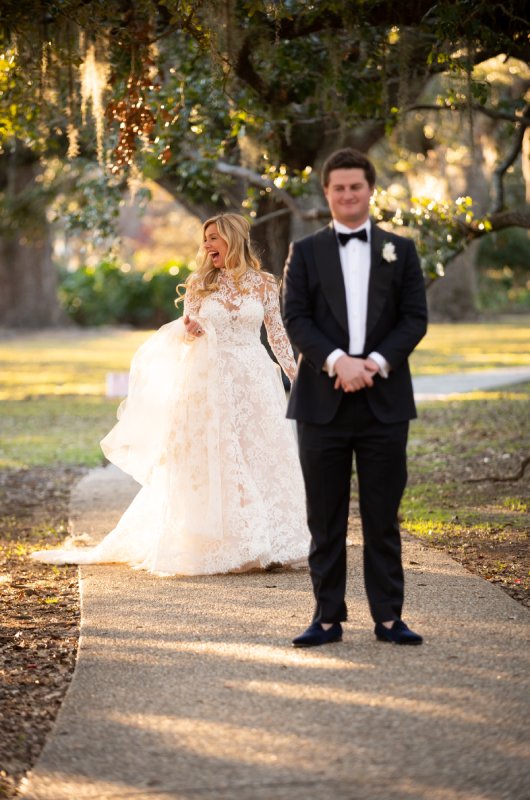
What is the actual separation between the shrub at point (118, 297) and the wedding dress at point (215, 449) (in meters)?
34.6

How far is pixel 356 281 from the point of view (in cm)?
512

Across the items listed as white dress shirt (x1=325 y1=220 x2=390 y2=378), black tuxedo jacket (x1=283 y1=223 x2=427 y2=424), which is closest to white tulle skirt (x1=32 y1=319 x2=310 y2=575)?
black tuxedo jacket (x1=283 y1=223 x2=427 y2=424)

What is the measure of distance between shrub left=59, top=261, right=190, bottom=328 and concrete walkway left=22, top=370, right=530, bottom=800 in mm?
36289

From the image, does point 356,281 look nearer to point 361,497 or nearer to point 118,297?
point 361,497

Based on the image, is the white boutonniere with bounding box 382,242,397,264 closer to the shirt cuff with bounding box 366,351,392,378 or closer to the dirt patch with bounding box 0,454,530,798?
the shirt cuff with bounding box 366,351,392,378

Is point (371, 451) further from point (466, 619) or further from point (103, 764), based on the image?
point (103, 764)

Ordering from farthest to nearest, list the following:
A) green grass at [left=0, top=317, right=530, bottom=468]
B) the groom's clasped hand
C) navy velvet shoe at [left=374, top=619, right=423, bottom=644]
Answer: green grass at [left=0, top=317, right=530, bottom=468] → navy velvet shoe at [left=374, top=619, right=423, bottom=644] → the groom's clasped hand

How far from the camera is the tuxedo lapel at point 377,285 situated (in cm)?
511

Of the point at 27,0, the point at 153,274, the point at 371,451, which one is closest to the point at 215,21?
the point at 27,0

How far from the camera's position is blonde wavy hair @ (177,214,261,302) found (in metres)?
7.37

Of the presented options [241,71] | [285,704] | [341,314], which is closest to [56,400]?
[241,71]

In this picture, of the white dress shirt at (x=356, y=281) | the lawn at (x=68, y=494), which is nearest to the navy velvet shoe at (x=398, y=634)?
the white dress shirt at (x=356, y=281)

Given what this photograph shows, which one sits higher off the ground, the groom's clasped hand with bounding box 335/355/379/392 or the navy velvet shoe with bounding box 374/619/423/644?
the groom's clasped hand with bounding box 335/355/379/392

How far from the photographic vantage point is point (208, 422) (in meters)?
7.48
